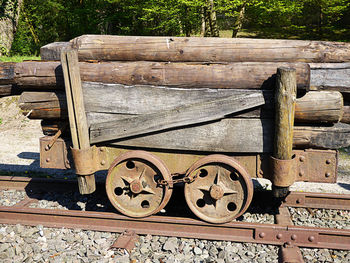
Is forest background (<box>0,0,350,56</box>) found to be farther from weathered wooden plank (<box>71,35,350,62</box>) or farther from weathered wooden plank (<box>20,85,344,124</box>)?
weathered wooden plank (<box>20,85,344,124</box>)

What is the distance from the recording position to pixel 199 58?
375 centimetres

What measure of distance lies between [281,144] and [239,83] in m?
0.75

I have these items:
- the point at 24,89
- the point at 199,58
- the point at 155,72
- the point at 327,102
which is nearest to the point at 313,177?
the point at 327,102

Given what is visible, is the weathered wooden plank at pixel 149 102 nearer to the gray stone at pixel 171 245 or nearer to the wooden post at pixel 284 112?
the wooden post at pixel 284 112

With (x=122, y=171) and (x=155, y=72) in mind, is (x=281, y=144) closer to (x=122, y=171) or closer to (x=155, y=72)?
(x=155, y=72)

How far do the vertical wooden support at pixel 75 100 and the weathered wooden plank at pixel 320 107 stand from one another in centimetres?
228

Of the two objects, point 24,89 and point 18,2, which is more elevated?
point 18,2

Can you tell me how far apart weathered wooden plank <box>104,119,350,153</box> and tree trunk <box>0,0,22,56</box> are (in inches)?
502

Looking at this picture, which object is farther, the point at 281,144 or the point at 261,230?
the point at 261,230

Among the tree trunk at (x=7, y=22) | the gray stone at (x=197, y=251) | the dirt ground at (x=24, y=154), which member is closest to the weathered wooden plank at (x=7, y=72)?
the dirt ground at (x=24, y=154)

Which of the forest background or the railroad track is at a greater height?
the forest background

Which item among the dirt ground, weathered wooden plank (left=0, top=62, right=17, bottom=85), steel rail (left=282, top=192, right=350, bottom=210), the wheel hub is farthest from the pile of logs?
the dirt ground

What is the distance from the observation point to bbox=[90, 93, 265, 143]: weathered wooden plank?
345cm

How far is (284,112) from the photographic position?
3.31m
